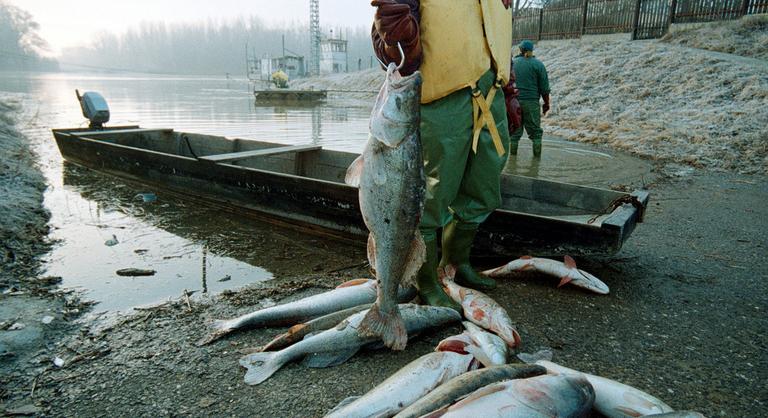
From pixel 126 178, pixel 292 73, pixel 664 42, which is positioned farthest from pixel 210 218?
pixel 292 73

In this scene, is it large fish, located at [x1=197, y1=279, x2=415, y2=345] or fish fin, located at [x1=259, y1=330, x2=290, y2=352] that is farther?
large fish, located at [x1=197, y1=279, x2=415, y2=345]

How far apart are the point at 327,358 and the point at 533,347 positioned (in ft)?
4.90

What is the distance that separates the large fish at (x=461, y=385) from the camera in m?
2.35

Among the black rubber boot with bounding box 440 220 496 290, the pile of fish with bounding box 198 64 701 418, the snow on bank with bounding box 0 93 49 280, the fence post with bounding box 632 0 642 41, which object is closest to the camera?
the pile of fish with bounding box 198 64 701 418

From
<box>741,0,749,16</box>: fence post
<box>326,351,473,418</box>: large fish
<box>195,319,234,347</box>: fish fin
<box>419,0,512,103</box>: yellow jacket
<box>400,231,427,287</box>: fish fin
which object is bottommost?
<box>195,319,234,347</box>: fish fin

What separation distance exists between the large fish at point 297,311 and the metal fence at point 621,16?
872 inches

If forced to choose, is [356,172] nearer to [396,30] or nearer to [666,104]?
[396,30]

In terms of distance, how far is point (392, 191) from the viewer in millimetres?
2857

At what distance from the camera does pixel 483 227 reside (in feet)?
15.6

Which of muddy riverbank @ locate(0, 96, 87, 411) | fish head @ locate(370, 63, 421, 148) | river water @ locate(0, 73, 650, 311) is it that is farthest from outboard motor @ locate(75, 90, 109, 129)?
fish head @ locate(370, 63, 421, 148)

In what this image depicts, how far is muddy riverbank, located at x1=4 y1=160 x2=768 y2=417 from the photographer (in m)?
2.90

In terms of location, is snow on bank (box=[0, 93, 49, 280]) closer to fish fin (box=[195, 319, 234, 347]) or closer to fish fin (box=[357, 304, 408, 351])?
fish fin (box=[195, 319, 234, 347])

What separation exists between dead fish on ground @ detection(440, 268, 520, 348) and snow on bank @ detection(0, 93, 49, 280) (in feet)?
15.0

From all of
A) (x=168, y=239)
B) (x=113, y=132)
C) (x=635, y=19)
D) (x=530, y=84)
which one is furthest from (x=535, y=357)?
(x=635, y=19)
